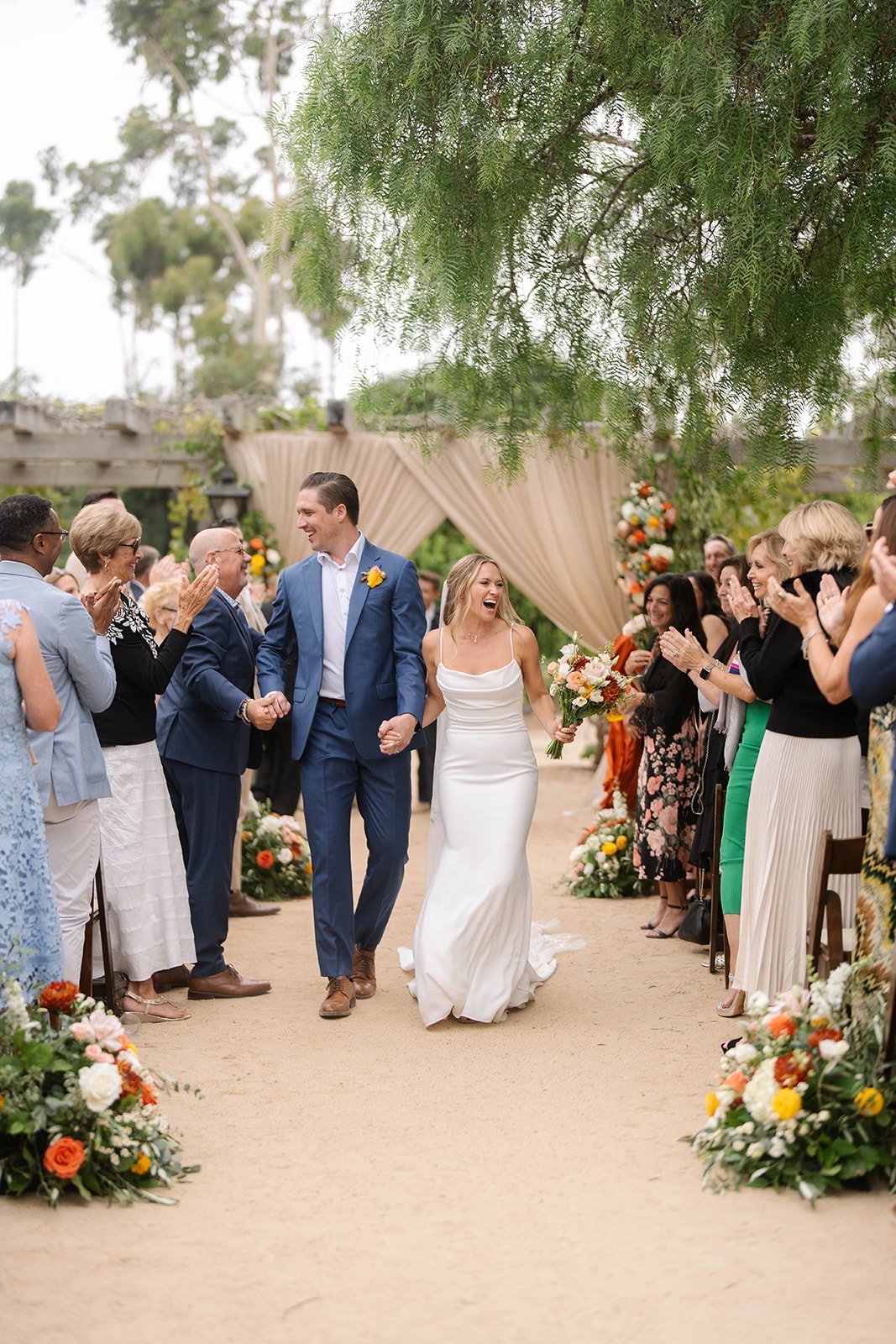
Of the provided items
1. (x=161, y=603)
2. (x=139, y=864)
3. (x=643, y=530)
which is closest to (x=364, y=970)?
(x=139, y=864)

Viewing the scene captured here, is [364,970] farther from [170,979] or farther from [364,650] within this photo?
[364,650]

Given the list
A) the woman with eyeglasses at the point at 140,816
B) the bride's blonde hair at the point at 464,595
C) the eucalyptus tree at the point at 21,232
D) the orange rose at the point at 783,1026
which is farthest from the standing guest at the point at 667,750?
the eucalyptus tree at the point at 21,232

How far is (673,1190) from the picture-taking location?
3688 mm

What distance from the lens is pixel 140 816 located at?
554cm

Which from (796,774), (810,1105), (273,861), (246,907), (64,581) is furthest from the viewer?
(273,861)

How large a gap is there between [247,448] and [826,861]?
31.5ft

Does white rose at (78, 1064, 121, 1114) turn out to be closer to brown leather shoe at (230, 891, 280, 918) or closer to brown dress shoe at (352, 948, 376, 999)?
brown dress shoe at (352, 948, 376, 999)

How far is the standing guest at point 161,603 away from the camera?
634 centimetres

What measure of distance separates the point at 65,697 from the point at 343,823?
1.46m

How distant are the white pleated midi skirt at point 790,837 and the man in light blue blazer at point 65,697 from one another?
7.68ft

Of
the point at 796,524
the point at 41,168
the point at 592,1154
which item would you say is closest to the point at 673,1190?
the point at 592,1154

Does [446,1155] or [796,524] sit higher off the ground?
[796,524]

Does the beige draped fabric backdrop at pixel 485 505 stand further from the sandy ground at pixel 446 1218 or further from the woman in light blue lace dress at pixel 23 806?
the woman in light blue lace dress at pixel 23 806

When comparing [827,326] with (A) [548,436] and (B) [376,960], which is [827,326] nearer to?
(A) [548,436]
